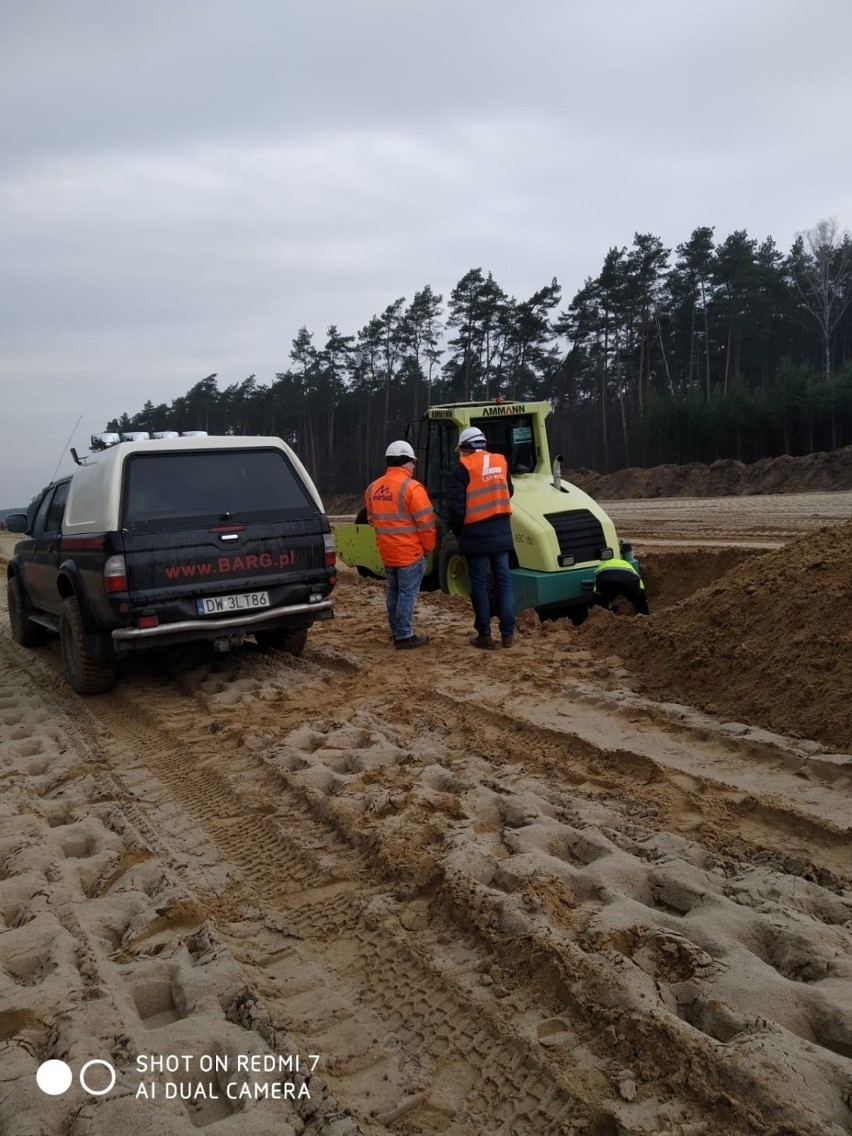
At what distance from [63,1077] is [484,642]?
18.2 feet

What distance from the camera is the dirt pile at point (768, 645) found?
4.93m

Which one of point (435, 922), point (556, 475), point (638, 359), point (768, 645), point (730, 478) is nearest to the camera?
point (435, 922)

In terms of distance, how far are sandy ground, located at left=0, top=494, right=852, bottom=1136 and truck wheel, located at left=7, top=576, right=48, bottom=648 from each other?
160 inches

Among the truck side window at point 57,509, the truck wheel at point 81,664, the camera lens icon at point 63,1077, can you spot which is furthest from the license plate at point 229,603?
the camera lens icon at point 63,1077

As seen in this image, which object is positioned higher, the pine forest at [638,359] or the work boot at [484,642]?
the pine forest at [638,359]

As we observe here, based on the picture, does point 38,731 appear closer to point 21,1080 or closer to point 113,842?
point 113,842

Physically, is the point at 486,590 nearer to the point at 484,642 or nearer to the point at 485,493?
the point at 484,642

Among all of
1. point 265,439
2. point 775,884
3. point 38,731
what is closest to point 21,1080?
point 775,884

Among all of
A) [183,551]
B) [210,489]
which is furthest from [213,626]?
[210,489]

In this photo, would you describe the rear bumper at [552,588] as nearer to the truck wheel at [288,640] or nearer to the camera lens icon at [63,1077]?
the truck wheel at [288,640]

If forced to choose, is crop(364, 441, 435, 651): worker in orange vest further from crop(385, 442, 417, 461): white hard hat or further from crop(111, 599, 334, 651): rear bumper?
crop(111, 599, 334, 651): rear bumper

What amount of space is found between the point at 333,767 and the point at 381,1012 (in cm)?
221

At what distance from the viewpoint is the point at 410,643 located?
310 inches

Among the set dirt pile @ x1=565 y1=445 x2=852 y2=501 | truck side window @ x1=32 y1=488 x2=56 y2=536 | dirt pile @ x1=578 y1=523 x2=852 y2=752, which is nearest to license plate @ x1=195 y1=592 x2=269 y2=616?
truck side window @ x1=32 y1=488 x2=56 y2=536
